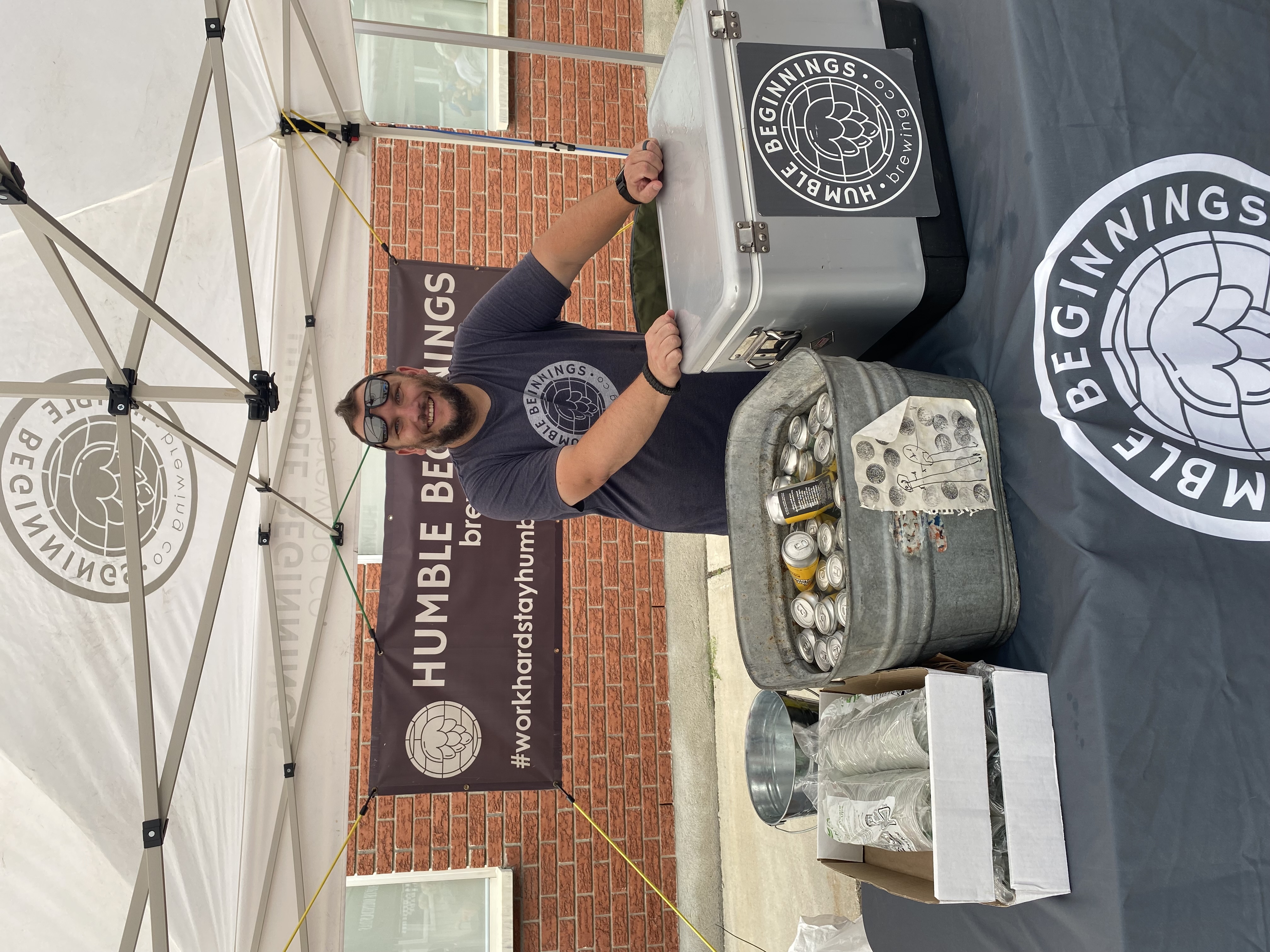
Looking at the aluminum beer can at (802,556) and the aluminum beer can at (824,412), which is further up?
the aluminum beer can at (824,412)

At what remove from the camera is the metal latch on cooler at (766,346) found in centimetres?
150

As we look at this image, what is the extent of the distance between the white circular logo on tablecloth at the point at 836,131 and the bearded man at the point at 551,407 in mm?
483

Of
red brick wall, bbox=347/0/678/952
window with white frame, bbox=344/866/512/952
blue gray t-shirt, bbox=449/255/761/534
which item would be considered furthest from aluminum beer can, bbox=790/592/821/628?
window with white frame, bbox=344/866/512/952

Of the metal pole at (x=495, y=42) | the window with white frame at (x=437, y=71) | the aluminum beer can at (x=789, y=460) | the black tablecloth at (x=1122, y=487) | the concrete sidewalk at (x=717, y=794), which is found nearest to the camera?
the black tablecloth at (x=1122, y=487)

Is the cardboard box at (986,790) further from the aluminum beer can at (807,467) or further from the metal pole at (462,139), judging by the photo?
the metal pole at (462,139)

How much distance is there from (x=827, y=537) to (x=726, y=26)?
100 cm

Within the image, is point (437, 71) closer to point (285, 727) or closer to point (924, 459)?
point (285, 727)

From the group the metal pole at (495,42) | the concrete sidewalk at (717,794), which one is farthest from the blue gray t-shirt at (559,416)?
the concrete sidewalk at (717,794)

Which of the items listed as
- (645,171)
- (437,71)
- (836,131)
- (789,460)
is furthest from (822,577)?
(437,71)

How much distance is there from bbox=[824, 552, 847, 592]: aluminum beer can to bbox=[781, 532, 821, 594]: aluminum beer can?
5 cm

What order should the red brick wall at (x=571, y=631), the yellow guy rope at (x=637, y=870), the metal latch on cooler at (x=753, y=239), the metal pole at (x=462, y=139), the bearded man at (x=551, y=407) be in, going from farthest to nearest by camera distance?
the red brick wall at (x=571, y=631) < the yellow guy rope at (x=637, y=870) < the metal pole at (x=462, y=139) < the bearded man at (x=551, y=407) < the metal latch on cooler at (x=753, y=239)

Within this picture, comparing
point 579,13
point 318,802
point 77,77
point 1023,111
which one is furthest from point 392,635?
point 579,13

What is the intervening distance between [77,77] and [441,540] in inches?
63.9

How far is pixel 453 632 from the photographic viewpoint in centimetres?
269
